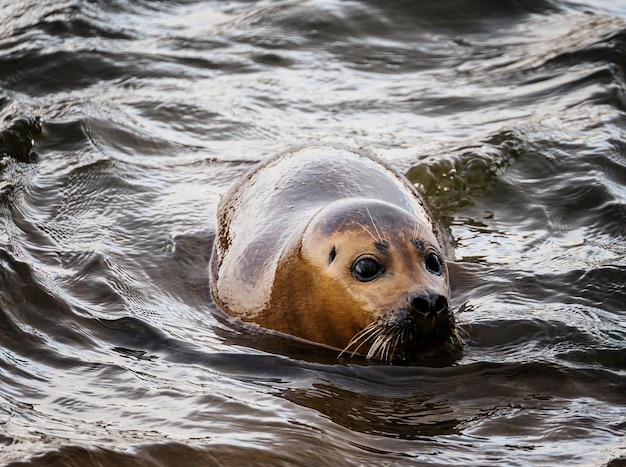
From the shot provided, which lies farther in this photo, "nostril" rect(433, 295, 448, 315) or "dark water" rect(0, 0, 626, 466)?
"nostril" rect(433, 295, 448, 315)

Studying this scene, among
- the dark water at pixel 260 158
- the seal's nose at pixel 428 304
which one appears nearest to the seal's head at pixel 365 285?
the seal's nose at pixel 428 304

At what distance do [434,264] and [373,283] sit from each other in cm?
32

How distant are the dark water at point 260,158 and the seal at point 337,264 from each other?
0.47 feet

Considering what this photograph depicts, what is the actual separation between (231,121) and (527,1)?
3706 millimetres

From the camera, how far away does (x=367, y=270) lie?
4.68 meters

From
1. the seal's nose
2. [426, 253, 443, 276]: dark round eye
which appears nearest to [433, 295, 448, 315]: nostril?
the seal's nose

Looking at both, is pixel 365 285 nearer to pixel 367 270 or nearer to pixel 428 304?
pixel 367 270

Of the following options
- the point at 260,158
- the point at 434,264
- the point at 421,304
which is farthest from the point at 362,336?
the point at 260,158

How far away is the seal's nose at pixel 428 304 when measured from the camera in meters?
4.45

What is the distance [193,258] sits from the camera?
601 centimetres

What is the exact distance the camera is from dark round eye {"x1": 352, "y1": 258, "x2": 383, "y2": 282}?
4664 millimetres

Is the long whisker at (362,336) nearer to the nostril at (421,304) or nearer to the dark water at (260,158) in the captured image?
the dark water at (260,158)

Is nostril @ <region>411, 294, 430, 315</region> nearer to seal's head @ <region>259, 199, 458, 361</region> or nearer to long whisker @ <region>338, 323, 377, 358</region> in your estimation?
seal's head @ <region>259, 199, 458, 361</region>

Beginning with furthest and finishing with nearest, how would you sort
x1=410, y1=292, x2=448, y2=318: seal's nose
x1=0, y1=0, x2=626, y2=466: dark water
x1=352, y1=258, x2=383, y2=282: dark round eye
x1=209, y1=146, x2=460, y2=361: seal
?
1. x1=352, y1=258, x2=383, y2=282: dark round eye
2. x1=209, y1=146, x2=460, y2=361: seal
3. x1=410, y1=292, x2=448, y2=318: seal's nose
4. x1=0, y1=0, x2=626, y2=466: dark water
